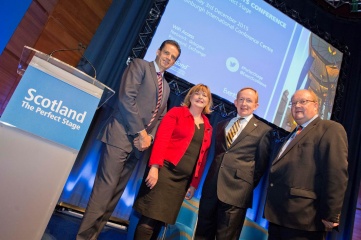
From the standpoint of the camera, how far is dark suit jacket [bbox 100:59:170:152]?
6.02ft

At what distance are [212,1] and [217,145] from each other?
2.30 metres

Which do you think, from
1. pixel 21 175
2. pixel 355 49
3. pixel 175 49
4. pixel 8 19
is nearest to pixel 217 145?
pixel 175 49

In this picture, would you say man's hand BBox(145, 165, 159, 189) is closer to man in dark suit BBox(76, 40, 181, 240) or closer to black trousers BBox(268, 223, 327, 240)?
man in dark suit BBox(76, 40, 181, 240)

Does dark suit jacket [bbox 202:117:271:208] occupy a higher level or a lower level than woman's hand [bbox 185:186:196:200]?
higher

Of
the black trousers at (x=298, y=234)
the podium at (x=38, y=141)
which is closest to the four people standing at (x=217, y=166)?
the black trousers at (x=298, y=234)

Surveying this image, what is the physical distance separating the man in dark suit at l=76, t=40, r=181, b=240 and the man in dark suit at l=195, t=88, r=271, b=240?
21.6 inches

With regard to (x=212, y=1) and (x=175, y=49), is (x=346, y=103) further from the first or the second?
(x=175, y=49)

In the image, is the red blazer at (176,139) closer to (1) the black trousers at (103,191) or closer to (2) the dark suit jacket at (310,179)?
(1) the black trousers at (103,191)

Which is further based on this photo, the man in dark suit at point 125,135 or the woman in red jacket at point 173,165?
the man in dark suit at point 125,135

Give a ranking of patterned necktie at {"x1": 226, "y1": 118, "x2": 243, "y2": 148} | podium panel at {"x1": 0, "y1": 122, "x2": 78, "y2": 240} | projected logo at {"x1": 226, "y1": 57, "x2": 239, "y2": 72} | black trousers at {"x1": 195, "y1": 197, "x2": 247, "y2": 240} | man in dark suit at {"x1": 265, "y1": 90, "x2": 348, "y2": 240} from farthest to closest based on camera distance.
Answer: projected logo at {"x1": 226, "y1": 57, "x2": 239, "y2": 72}, patterned necktie at {"x1": 226, "y1": 118, "x2": 243, "y2": 148}, black trousers at {"x1": 195, "y1": 197, "x2": 247, "y2": 240}, man in dark suit at {"x1": 265, "y1": 90, "x2": 348, "y2": 240}, podium panel at {"x1": 0, "y1": 122, "x2": 78, "y2": 240}

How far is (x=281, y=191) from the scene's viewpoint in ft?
5.69

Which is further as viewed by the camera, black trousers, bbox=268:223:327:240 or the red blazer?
the red blazer

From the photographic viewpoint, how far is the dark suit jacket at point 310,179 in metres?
1.57

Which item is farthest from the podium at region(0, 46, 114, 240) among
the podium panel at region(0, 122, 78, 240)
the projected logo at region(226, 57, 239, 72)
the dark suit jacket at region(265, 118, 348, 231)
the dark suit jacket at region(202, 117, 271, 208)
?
the projected logo at region(226, 57, 239, 72)
